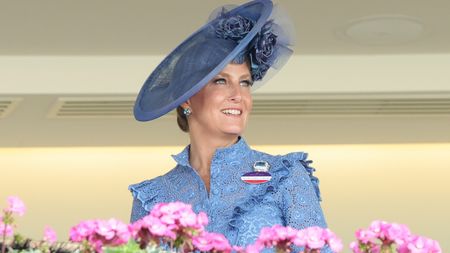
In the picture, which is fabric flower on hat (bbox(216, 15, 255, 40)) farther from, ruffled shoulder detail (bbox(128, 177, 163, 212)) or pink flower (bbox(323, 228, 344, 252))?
pink flower (bbox(323, 228, 344, 252))

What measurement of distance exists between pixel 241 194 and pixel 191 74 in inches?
14.6

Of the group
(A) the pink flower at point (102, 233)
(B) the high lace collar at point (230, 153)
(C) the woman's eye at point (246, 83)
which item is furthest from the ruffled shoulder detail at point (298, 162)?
(A) the pink flower at point (102, 233)

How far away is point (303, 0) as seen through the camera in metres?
4.36

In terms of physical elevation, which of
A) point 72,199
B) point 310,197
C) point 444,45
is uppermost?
point 444,45

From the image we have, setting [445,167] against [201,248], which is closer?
[201,248]

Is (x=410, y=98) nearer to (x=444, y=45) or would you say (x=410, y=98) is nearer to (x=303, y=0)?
(x=444, y=45)

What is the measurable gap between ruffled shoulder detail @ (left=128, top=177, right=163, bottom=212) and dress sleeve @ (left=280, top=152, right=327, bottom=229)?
16.3 inches

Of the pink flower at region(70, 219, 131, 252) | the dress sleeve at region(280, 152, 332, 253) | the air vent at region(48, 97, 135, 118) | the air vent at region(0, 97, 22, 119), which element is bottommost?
the pink flower at region(70, 219, 131, 252)

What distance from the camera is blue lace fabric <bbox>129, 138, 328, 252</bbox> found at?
2477 mm

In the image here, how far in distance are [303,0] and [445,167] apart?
2845mm

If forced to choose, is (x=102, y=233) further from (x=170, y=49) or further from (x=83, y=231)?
(x=170, y=49)

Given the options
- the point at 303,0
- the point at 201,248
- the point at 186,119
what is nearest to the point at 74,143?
the point at 303,0

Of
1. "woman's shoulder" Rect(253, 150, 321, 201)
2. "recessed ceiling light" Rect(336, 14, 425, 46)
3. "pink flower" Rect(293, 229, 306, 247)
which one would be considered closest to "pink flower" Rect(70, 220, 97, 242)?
"pink flower" Rect(293, 229, 306, 247)

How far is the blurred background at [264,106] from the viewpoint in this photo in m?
4.65
